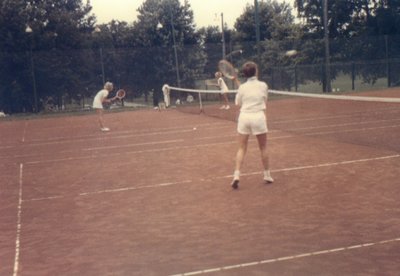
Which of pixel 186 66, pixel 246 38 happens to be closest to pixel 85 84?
pixel 186 66

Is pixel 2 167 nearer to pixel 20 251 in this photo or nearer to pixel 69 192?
pixel 69 192

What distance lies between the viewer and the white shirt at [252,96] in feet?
22.4

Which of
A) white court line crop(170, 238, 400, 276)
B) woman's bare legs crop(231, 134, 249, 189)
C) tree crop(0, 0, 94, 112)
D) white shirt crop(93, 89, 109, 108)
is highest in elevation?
tree crop(0, 0, 94, 112)

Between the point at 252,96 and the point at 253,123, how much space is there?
0.35 m

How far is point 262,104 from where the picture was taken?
6.86 metres

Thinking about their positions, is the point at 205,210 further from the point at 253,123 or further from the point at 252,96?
the point at 252,96

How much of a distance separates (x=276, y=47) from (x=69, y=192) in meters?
29.7

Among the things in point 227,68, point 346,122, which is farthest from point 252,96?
point 346,122

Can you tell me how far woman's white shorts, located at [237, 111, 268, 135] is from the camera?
6.77 meters

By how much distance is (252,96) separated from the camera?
22.3 ft

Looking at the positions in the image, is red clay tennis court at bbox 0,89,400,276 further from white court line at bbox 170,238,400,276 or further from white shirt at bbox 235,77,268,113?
white shirt at bbox 235,77,268,113

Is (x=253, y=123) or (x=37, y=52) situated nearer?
(x=253, y=123)

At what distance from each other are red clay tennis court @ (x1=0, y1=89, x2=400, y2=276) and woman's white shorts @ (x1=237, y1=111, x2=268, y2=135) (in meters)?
0.74

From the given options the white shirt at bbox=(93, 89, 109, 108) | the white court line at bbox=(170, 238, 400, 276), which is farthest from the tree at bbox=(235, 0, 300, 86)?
the white court line at bbox=(170, 238, 400, 276)
